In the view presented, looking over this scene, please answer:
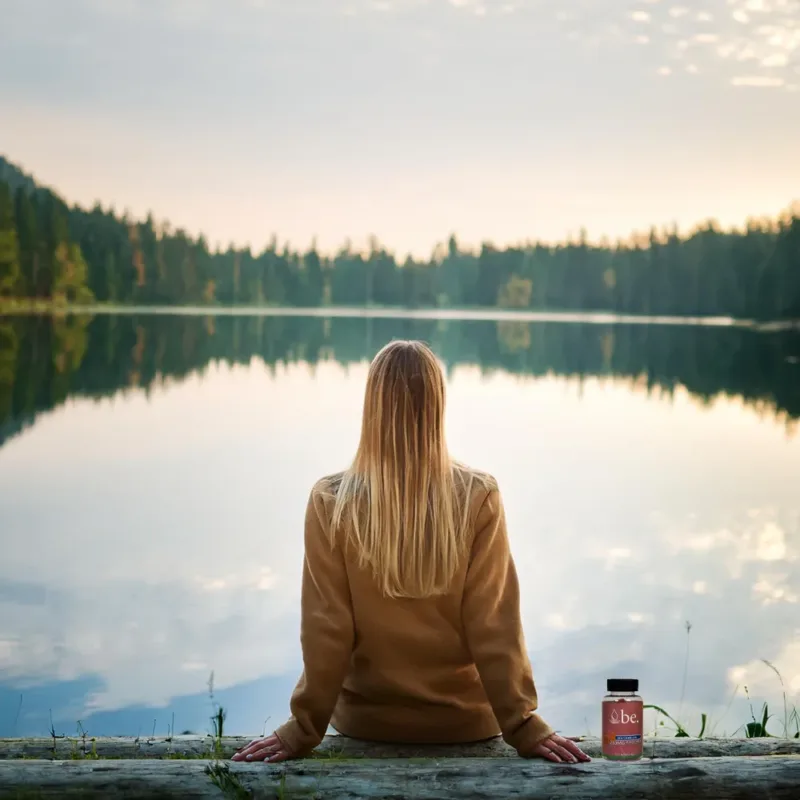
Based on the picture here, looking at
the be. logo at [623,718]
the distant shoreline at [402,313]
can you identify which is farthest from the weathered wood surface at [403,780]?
the distant shoreline at [402,313]

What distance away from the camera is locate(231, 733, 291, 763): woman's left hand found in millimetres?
2809

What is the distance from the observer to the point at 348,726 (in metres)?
3.07

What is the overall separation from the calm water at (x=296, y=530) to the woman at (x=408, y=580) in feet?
12.0

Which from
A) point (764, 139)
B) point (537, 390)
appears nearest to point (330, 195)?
point (764, 139)

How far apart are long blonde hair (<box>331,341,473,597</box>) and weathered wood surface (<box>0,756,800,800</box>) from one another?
17.9 inches

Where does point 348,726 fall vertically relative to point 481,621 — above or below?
below

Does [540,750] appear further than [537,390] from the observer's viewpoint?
No

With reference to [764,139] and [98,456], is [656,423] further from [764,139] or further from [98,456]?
[764,139]

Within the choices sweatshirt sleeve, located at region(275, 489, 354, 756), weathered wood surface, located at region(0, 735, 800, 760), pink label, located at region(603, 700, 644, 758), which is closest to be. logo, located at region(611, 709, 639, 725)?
pink label, located at region(603, 700, 644, 758)

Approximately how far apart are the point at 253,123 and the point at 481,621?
47458 millimetres

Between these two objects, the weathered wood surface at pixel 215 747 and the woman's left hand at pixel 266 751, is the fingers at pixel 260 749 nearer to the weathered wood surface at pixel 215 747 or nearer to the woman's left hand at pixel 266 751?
the woman's left hand at pixel 266 751

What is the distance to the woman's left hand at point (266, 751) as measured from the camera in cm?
281

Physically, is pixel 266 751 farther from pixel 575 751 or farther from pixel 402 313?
pixel 402 313

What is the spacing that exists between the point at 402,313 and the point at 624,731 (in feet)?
165
